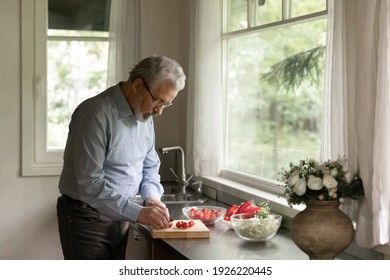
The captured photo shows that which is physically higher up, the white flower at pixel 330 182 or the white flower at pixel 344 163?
the white flower at pixel 344 163

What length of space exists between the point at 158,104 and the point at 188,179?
1230 millimetres

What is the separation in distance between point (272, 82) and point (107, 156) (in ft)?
3.50

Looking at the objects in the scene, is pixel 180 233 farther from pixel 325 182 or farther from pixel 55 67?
pixel 55 67

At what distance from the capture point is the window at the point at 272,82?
112 inches

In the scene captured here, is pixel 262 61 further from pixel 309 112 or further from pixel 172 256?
pixel 172 256

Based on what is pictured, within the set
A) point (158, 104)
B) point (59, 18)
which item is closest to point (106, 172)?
point (158, 104)

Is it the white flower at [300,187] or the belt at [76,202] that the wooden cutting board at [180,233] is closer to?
the belt at [76,202]

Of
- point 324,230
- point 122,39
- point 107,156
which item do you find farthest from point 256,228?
point 122,39

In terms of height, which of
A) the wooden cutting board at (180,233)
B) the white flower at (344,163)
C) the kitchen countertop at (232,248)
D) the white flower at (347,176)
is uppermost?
the white flower at (344,163)

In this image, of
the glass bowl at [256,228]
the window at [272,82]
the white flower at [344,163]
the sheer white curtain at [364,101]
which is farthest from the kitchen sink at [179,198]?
the white flower at [344,163]

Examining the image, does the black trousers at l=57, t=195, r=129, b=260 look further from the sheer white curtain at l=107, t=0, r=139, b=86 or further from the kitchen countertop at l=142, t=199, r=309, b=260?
the sheer white curtain at l=107, t=0, r=139, b=86

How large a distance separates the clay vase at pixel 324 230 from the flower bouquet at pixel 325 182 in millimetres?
28

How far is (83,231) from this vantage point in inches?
100

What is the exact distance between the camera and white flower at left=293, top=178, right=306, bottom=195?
1992 mm
